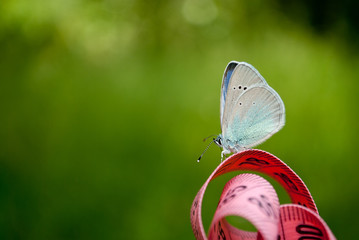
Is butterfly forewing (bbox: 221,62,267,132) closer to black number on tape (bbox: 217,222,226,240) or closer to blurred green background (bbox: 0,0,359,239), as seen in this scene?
black number on tape (bbox: 217,222,226,240)

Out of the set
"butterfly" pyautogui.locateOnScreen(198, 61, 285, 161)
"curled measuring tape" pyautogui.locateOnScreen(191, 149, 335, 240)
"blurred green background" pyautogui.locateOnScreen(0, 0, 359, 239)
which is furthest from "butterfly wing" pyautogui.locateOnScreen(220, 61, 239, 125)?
"blurred green background" pyautogui.locateOnScreen(0, 0, 359, 239)

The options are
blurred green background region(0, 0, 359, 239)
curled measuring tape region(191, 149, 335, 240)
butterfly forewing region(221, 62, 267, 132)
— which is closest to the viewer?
curled measuring tape region(191, 149, 335, 240)

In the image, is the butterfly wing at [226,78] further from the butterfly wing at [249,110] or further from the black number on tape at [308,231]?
the black number on tape at [308,231]

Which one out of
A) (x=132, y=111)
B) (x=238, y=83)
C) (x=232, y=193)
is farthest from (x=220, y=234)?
(x=132, y=111)

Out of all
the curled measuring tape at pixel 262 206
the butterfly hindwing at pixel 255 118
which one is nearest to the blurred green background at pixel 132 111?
the butterfly hindwing at pixel 255 118

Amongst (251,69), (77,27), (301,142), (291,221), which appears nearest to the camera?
(291,221)

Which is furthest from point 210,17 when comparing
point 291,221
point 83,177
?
point 291,221

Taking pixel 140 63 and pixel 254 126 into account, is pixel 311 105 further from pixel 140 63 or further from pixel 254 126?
pixel 254 126
